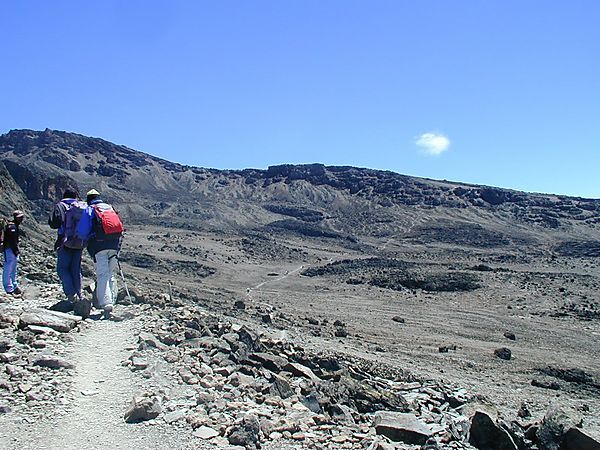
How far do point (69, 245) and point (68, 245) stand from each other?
15mm

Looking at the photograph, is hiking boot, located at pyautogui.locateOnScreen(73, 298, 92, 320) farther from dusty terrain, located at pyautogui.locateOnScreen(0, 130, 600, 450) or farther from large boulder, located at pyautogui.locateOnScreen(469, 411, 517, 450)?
large boulder, located at pyautogui.locateOnScreen(469, 411, 517, 450)

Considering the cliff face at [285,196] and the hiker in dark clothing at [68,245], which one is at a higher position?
the cliff face at [285,196]

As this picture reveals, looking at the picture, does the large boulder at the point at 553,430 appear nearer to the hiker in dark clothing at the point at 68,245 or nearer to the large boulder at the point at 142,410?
the large boulder at the point at 142,410

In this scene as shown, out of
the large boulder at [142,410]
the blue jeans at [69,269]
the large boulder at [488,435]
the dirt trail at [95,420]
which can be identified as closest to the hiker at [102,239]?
the blue jeans at [69,269]

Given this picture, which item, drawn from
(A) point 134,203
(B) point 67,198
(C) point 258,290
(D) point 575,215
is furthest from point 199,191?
(B) point 67,198

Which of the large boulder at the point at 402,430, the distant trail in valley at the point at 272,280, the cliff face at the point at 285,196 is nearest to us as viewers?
the large boulder at the point at 402,430

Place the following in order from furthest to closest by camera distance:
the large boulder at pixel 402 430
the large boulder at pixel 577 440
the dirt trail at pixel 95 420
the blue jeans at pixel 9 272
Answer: the blue jeans at pixel 9 272
the large boulder at pixel 577 440
the large boulder at pixel 402 430
the dirt trail at pixel 95 420

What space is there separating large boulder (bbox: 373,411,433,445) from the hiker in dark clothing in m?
4.11

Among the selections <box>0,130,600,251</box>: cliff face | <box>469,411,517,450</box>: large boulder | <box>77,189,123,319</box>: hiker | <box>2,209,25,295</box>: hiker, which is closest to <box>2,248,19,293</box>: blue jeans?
<box>2,209,25,295</box>: hiker

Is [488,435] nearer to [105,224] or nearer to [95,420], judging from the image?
[95,420]

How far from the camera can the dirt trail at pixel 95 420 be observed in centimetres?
397

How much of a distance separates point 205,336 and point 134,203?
76.3 metres

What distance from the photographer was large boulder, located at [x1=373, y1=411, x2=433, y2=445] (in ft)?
16.2

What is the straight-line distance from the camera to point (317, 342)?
524 inches
